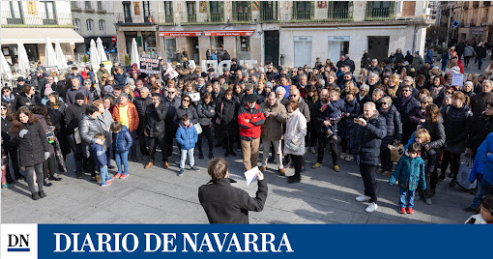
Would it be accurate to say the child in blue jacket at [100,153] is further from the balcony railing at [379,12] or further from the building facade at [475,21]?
the building facade at [475,21]

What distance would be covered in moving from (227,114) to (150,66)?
4635 mm

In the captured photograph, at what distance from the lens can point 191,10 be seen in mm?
30516

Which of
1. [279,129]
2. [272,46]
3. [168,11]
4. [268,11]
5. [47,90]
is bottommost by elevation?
[279,129]

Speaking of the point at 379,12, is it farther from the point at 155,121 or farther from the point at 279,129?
the point at 155,121

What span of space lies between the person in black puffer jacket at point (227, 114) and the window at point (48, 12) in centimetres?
3490

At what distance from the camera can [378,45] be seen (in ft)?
86.5

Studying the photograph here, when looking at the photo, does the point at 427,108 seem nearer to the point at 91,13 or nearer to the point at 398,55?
the point at 398,55

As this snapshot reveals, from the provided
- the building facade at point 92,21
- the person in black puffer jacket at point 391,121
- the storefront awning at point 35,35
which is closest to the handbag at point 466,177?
the person in black puffer jacket at point 391,121

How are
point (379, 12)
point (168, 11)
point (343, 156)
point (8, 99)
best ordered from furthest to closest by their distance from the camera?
point (168, 11), point (379, 12), point (8, 99), point (343, 156)

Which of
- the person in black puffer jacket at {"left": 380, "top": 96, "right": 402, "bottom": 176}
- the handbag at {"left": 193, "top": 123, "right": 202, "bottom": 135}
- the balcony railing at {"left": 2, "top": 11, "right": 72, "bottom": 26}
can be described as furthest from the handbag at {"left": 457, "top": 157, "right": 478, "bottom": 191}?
the balcony railing at {"left": 2, "top": 11, "right": 72, "bottom": 26}

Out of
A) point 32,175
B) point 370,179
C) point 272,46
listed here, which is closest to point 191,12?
point 272,46

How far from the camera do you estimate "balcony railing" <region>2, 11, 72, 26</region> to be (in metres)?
33.1

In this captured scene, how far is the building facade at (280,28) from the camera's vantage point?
24344 millimetres

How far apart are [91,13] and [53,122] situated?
141ft
